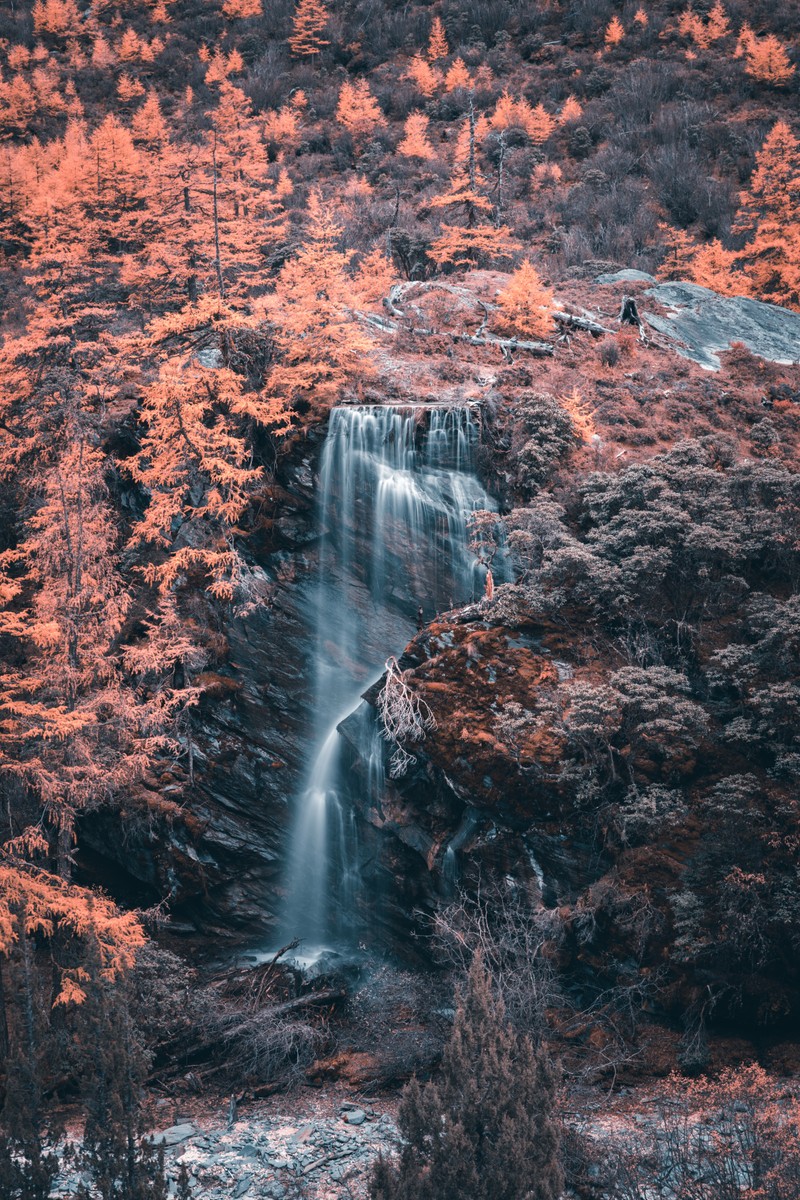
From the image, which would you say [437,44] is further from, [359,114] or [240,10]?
[240,10]

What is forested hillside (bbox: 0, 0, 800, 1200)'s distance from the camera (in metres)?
14.8

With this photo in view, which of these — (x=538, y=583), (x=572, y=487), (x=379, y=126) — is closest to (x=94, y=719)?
(x=538, y=583)

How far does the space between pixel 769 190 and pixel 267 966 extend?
37896 mm

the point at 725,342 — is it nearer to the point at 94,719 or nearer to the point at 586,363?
the point at 586,363

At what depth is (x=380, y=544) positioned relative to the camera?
23.1 metres

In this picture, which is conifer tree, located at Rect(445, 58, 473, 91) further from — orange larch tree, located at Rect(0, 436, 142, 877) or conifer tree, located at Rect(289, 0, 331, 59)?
orange larch tree, located at Rect(0, 436, 142, 877)

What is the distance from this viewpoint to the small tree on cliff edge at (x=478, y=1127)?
11414 mm

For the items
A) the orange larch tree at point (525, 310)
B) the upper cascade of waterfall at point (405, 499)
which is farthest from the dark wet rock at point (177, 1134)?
the orange larch tree at point (525, 310)

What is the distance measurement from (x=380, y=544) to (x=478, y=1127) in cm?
1369

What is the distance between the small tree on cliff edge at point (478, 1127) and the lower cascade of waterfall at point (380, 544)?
9.03 m

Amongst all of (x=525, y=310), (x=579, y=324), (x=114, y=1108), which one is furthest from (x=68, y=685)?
(x=579, y=324)

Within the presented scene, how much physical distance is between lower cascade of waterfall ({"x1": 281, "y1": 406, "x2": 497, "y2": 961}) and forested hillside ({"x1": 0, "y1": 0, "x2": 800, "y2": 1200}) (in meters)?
0.09

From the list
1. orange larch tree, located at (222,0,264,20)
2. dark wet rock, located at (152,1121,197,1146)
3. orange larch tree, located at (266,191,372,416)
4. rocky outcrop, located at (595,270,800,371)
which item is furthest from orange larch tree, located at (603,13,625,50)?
dark wet rock, located at (152,1121,197,1146)

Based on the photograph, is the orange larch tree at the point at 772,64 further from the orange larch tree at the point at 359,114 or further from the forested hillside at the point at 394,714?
the forested hillside at the point at 394,714
